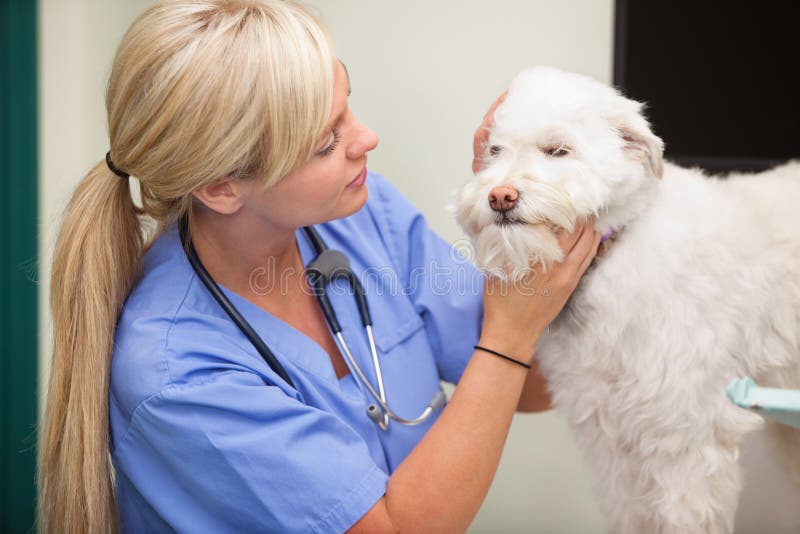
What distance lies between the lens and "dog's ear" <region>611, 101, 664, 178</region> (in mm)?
925

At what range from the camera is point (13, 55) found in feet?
5.21

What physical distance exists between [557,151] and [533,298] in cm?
20

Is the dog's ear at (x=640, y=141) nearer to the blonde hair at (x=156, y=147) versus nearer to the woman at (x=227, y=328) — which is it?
the woman at (x=227, y=328)

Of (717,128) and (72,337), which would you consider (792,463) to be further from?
(72,337)

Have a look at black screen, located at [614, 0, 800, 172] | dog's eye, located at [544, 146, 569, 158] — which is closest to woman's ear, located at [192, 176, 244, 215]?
dog's eye, located at [544, 146, 569, 158]

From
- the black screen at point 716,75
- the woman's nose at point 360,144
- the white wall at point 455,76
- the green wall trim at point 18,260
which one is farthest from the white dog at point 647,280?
the green wall trim at point 18,260

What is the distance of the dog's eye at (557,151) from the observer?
0.95m

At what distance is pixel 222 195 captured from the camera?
0.98 meters

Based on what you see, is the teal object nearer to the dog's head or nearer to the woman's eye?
the dog's head

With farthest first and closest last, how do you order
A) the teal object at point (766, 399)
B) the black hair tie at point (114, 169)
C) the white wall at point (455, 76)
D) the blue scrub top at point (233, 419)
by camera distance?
the white wall at point (455, 76) → the black hair tie at point (114, 169) → the blue scrub top at point (233, 419) → the teal object at point (766, 399)

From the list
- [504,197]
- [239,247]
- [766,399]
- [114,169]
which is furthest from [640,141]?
[114,169]

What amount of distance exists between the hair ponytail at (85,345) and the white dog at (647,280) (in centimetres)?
49

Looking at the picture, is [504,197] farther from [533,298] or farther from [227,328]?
[227,328]

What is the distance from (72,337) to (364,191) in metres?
0.46
